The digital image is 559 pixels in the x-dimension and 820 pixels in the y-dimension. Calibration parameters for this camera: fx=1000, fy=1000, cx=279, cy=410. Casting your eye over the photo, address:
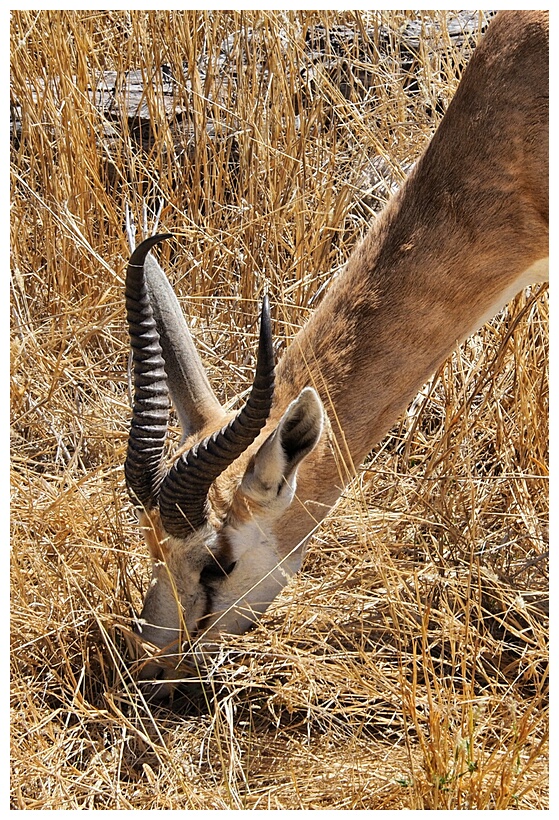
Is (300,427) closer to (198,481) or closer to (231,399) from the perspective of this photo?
(198,481)

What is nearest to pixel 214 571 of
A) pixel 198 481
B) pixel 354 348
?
pixel 198 481

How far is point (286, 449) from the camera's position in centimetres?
300

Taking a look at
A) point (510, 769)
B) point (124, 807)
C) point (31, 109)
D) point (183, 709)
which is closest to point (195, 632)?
point (183, 709)

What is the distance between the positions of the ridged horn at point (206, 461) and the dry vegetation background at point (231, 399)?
1.67ft

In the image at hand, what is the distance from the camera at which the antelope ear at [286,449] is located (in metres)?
2.87

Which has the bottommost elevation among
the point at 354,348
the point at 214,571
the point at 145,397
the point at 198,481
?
the point at 214,571

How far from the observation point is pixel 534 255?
3.20 metres

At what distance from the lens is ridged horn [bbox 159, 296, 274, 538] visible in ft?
9.24

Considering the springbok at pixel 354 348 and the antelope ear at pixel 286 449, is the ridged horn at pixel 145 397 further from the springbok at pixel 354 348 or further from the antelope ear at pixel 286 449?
the antelope ear at pixel 286 449

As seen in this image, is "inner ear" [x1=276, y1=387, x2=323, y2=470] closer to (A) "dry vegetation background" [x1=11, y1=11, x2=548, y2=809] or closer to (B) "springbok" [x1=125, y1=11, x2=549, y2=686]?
(B) "springbok" [x1=125, y1=11, x2=549, y2=686]

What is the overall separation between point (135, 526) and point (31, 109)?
257 cm

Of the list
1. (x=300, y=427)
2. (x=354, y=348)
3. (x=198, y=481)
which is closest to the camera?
(x=300, y=427)

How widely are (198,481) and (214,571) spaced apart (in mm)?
416

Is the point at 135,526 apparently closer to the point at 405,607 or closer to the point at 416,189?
the point at 405,607
